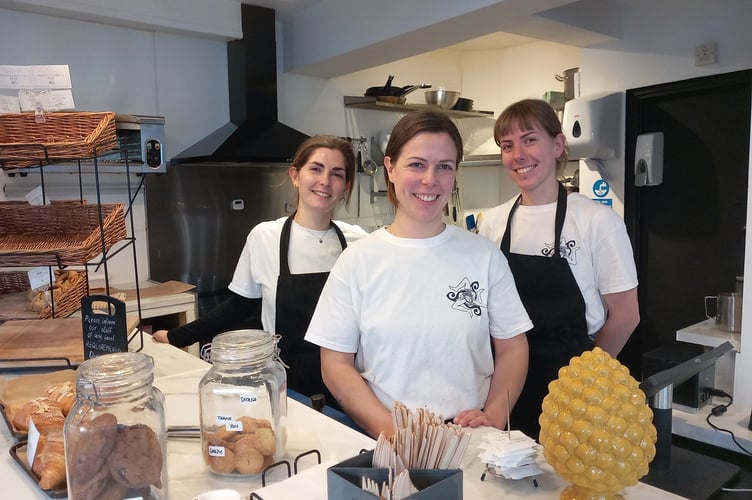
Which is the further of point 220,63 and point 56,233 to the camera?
point 220,63

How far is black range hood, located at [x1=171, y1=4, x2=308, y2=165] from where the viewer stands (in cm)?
355

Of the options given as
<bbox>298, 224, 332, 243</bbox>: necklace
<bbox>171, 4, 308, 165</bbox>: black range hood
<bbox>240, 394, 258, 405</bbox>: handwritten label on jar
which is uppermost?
<bbox>171, 4, 308, 165</bbox>: black range hood

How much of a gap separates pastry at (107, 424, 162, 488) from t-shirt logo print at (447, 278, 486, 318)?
2.35 ft

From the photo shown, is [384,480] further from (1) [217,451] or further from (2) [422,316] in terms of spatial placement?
(2) [422,316]

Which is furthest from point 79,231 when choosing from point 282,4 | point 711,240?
point 711,240

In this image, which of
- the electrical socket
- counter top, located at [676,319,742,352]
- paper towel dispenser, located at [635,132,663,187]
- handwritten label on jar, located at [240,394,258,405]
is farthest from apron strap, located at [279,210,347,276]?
the electrical socket

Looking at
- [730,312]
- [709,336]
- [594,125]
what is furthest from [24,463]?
[594,125]

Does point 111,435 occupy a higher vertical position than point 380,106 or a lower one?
lower

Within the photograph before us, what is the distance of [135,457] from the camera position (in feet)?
2.76

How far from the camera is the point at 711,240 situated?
3293 millimetres

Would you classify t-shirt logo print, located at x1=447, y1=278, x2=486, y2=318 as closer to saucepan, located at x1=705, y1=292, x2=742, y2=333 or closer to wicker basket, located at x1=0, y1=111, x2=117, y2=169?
wicker basket, located at x1=0, y1=111, x2=117, y2=169

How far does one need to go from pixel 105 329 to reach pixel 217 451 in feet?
1.83

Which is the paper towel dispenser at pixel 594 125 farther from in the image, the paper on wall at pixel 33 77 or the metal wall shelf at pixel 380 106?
the paper on wall at pixel 33 77

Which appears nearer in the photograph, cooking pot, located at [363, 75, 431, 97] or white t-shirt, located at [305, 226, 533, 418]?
white t-shirt, located at [305, 226, 533, 418]
